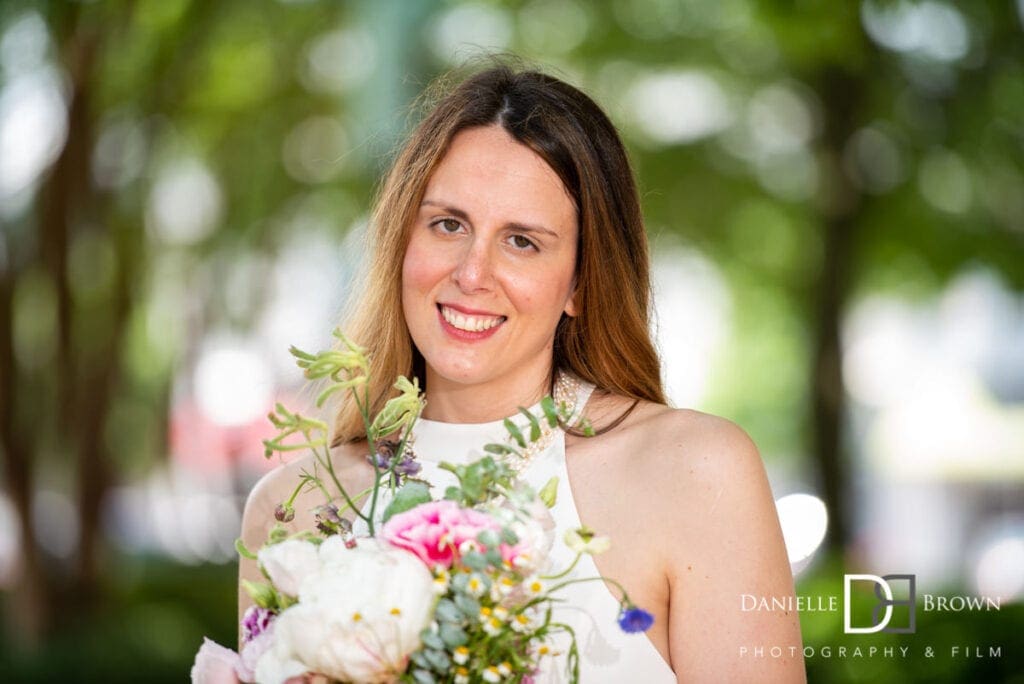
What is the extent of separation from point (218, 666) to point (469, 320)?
1.07 m

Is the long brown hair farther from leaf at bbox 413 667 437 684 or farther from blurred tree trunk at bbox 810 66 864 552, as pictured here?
blurred tree trunk at bbox 810 66 864 552

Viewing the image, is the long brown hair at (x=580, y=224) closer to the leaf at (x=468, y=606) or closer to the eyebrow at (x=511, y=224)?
the eyebrow at (x=511, y=224)

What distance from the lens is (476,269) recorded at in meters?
2.82

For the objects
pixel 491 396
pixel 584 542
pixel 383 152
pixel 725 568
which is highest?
pixel 383 152

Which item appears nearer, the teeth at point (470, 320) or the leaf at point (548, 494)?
the leaf at point (548, 494)

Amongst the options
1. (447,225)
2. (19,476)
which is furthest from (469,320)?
(19,476)

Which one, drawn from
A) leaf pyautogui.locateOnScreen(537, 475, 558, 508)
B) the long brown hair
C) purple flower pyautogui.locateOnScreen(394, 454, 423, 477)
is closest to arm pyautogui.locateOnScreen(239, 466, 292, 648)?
the long brown hair

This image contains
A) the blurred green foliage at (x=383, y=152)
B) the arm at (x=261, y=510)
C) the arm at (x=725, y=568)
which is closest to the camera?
the arm at (x=725, y=568)

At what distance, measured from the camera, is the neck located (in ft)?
10.3

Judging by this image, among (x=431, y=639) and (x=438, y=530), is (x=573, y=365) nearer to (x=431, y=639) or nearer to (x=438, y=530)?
(x=438, y=530)

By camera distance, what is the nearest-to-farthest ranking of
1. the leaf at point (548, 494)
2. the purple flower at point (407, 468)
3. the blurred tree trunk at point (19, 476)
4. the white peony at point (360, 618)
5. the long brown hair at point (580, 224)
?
the white peony at point (360, 618)
the leaf at point (548, 494)
the purple flower at point (407, 468)
the long brown hair at point (580, 224)
the blurred tree trunk at point (19, 476)

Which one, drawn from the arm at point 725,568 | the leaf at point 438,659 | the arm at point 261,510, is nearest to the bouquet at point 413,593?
the leaf at point 438,659

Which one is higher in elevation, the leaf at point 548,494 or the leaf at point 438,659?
the leaf at point 548,494

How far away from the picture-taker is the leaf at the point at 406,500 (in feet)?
6.82
